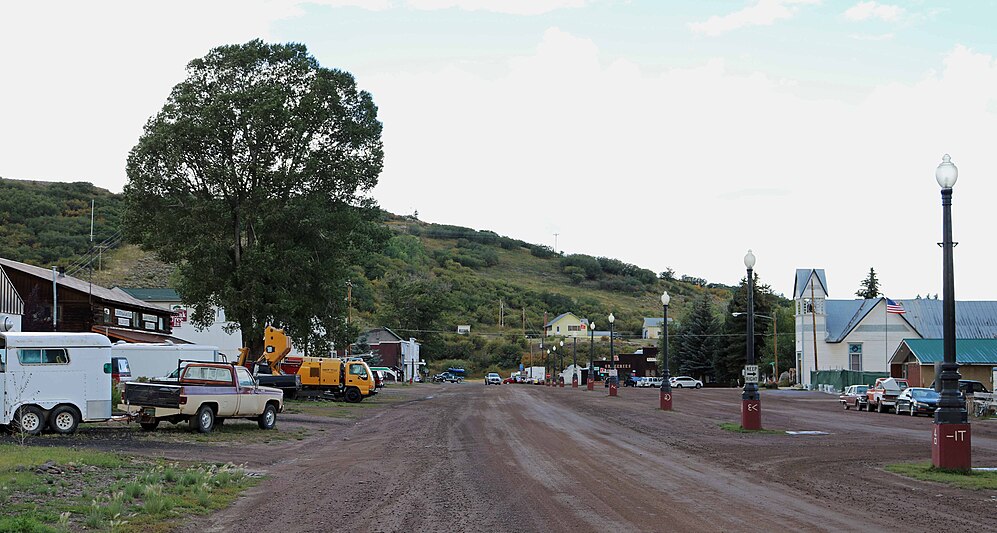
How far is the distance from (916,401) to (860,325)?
1712 inches

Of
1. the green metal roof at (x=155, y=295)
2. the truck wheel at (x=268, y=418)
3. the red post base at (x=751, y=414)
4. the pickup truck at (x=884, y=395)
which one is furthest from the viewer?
the green metal roof at (x=155, y=295)

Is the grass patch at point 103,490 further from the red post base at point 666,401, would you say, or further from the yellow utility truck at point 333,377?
the yellow utility truck at point 333,377

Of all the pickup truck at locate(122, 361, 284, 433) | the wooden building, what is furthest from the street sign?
the wooden building

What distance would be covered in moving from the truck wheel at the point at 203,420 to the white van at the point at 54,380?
244 cm

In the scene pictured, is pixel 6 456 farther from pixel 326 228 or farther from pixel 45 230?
pixel 45 230

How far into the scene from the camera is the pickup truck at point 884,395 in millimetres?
44656

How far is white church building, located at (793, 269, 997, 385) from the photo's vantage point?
77188 mm

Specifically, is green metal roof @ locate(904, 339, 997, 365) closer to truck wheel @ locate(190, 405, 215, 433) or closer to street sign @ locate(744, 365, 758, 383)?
street sign @ locate(744, 365, 758, 383)

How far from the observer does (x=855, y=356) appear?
83.1 m

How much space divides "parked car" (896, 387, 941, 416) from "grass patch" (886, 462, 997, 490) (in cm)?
2457

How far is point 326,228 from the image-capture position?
4472 centimetres

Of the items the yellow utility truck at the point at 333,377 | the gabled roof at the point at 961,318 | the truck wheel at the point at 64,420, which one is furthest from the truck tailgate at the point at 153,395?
the gabled roof at the point at 961,318

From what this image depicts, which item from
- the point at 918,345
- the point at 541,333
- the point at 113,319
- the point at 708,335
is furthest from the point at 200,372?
the point at 541,333

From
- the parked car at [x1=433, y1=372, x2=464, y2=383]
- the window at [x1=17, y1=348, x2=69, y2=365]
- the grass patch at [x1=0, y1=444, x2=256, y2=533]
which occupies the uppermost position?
the window at [x1=17, y1=348, x2=69, y2=365]
